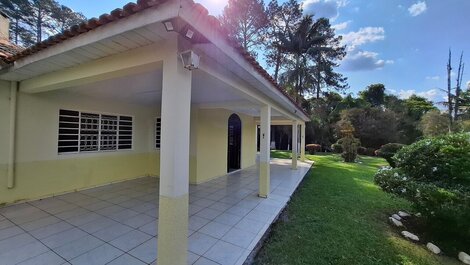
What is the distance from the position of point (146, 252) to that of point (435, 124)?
27162mm

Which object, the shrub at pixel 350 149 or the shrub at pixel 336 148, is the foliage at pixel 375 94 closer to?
the shrub at pixel 336 148

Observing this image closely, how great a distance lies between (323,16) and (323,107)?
10.6 metres

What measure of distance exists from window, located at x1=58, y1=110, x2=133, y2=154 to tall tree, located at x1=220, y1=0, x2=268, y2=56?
1567 centimetres

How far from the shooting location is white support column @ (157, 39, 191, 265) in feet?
8.21

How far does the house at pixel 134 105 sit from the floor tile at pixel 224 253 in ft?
2.64

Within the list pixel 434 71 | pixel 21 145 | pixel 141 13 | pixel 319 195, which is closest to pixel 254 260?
pixel 141 13

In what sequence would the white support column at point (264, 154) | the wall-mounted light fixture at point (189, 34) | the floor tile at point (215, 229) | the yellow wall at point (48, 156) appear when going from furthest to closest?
the white support column at point (264, 154)
the yellow wall at point (48, 156)
the floor tile at point (215, 229)
the wall-mounted light fixture at point (189, 34)

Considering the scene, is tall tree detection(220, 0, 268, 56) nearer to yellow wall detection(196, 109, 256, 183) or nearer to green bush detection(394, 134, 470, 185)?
yellow wall detection(196, 109, 256, 183)

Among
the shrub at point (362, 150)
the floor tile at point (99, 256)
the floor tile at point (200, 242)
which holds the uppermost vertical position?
the shrub at point (362, 150)

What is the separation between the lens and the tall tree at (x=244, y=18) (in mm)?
20203

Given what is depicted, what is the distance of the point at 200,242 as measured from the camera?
369cm

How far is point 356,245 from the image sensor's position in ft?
12.9

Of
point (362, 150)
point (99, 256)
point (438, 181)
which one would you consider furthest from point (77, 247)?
point (362, 150)

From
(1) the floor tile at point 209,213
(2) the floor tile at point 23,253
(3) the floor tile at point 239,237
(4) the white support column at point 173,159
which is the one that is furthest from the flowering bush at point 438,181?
(2) the floor tile at point 23,253
